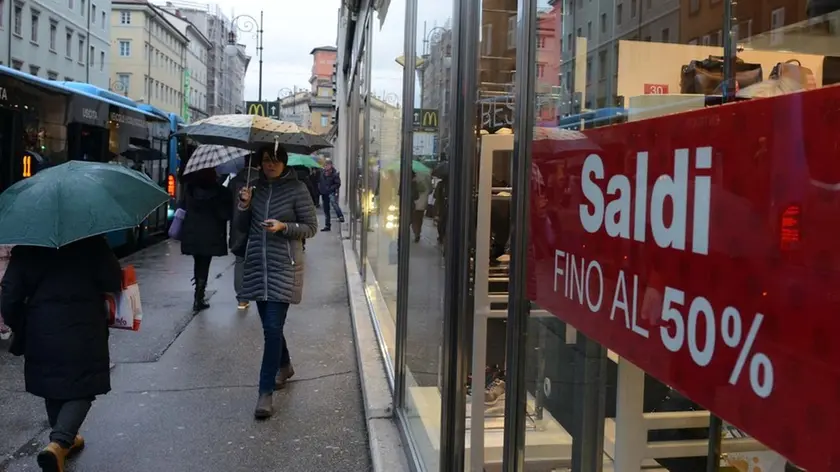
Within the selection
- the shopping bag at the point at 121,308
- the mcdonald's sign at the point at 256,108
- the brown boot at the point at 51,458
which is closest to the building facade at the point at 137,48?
the mcdonald's sign at the point at 256,108

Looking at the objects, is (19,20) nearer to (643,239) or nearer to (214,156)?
(214,156)

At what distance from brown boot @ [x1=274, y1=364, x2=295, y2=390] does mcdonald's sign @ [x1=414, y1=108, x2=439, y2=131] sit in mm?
2365

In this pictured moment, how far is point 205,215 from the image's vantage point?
320 inches

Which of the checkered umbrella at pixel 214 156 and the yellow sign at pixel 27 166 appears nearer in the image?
the checkered umbrella at pixel 214 156

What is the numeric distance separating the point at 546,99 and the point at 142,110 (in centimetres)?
1482

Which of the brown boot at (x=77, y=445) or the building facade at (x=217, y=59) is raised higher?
the building facade at (x=217, y=59)

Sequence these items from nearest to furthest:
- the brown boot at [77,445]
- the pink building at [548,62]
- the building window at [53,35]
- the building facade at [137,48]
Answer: the pink building at [548,62] → the brown boot at [77,445] → the building window at [53,35] → the building facade at [137,48]

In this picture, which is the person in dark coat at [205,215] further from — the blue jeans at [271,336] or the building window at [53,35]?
the building window at [53,35]

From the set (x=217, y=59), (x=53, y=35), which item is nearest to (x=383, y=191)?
(x=53, y=35)

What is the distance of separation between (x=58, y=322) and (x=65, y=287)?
18cm

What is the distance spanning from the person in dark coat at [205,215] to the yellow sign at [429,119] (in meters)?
4.39

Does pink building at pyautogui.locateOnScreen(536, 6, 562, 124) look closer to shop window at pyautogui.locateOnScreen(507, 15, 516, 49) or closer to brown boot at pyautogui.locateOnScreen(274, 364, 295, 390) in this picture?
shop window at pyautogui.locateOnScreen(507, 15, 516, 49)

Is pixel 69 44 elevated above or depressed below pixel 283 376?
above

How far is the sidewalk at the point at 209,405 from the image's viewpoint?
420 centimetres
